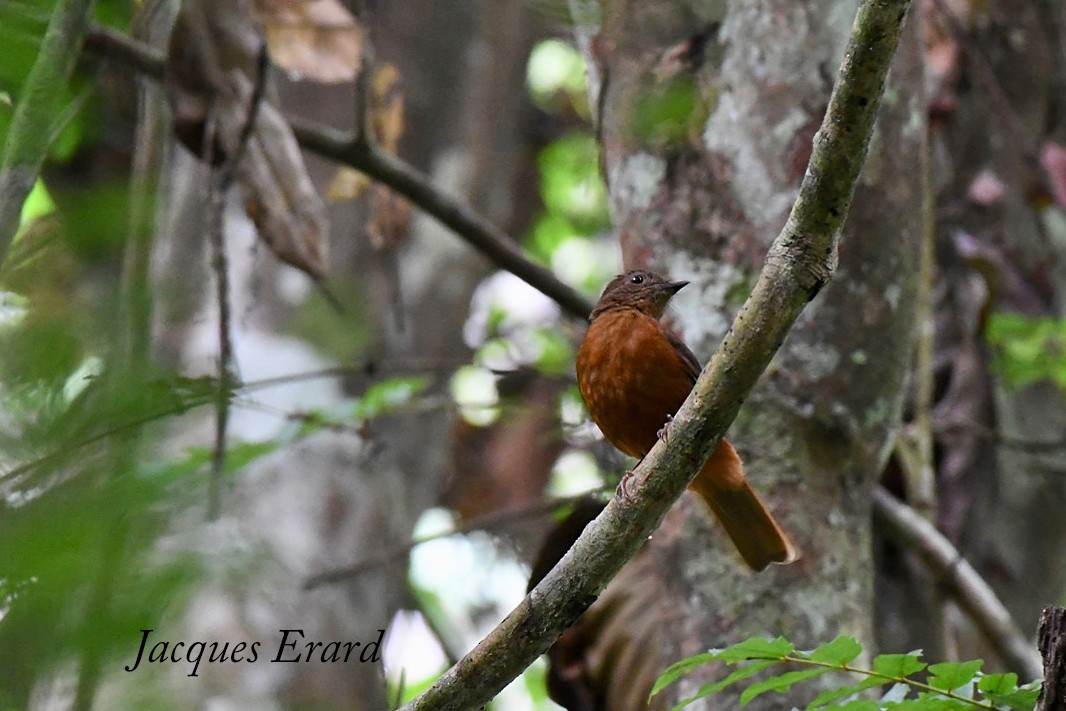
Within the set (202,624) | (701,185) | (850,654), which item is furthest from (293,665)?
(850,654)

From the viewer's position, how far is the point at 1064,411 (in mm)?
6047

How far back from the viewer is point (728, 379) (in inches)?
83.5

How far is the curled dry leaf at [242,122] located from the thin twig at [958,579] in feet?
6.82

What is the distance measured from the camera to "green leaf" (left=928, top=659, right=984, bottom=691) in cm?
191

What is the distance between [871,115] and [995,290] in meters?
3.73

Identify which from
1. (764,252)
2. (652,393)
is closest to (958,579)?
(764,252)

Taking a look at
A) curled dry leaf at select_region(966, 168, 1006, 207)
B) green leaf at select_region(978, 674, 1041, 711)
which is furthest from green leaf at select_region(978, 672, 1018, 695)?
curled dry leaf at select_region(966, 168, 1006, 207)

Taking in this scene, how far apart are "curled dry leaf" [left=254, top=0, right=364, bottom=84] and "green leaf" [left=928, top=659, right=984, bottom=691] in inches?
116

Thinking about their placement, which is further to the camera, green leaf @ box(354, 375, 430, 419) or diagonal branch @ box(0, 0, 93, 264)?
green leaf @ box(354, 375, 430, 419)

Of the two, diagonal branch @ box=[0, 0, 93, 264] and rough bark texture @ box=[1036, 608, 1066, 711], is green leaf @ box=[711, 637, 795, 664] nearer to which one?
rough bark texture @ box=[1036, 608, 1066, 711]

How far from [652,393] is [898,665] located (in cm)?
137

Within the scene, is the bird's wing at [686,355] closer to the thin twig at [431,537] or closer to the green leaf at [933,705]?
the thin twig at [431,537]

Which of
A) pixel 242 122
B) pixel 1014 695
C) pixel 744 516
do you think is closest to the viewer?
pixel 1014 695

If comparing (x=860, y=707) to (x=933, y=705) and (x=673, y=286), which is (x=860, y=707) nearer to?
(x=933, y=705)
